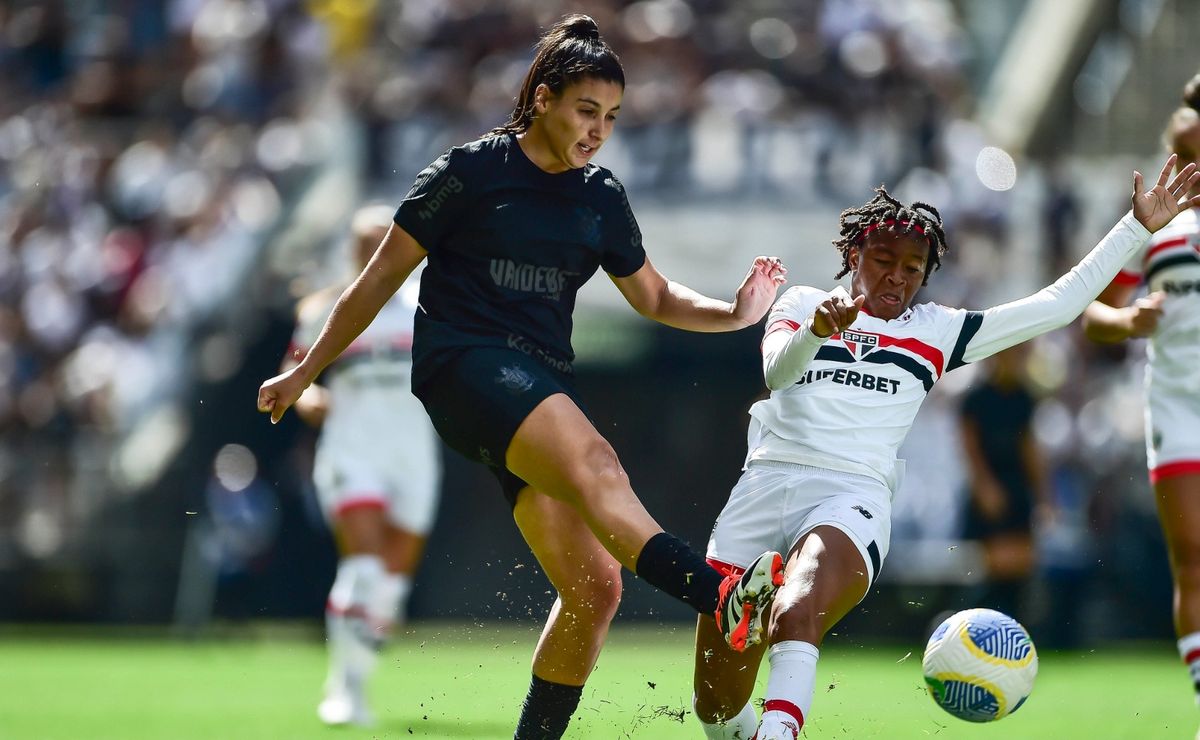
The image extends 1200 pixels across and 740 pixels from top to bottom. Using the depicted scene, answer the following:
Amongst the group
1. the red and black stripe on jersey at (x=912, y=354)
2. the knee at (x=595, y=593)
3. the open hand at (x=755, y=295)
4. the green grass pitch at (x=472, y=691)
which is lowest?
the green grass pitch at (x=472, y=691)

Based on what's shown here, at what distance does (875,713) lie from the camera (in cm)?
995

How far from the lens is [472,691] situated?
37.2 feet

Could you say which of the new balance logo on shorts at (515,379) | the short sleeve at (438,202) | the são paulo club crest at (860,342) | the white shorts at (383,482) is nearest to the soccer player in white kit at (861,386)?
the são paulo club crest at (860,342)

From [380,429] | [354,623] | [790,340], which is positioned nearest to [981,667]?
[790,340]

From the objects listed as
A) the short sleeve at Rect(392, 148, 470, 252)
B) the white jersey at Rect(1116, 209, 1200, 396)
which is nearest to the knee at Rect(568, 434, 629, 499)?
the short sleeve at Rect(392, 148, 470, 252)

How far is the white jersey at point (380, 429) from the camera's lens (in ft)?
35.1

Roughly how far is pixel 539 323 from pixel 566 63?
3.16ft

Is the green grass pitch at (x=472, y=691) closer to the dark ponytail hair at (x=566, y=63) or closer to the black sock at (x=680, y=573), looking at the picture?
the black sock at (x=680, y=573)

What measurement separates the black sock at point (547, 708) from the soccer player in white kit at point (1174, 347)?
9.05ft

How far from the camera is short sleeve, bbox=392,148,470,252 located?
6.31 metres

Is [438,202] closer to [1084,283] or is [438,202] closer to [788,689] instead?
[788,689]

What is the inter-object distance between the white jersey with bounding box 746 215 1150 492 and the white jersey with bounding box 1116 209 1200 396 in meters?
1.24

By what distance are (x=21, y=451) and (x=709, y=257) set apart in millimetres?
7370

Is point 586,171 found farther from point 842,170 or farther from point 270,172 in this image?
point 270,172
